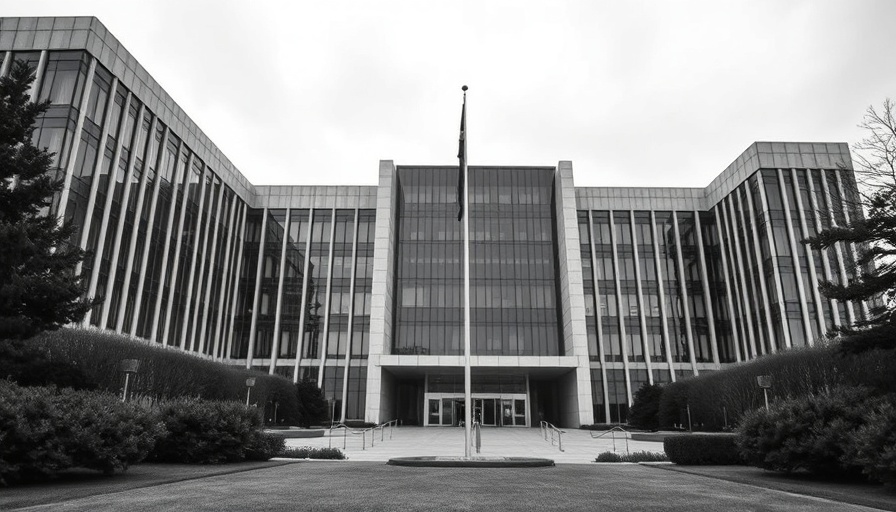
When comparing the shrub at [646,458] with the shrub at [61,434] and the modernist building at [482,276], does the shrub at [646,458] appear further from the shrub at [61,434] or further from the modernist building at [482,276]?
the modernist building at [482,276]

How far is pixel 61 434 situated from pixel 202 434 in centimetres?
613

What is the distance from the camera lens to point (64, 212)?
100ft

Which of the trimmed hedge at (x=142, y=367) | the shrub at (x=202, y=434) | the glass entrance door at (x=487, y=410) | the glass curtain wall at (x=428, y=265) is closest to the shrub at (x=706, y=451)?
the shrub at (x=202, y=434)

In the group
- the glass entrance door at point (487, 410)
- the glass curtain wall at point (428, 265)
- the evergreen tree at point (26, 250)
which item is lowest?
the glass entrance door at point (487, 410)

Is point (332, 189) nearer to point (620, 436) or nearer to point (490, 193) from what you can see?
point (490, 193)

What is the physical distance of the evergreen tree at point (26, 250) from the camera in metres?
14.1

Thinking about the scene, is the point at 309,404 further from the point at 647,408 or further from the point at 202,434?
the point at 202,434

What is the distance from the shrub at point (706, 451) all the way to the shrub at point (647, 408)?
23.8 meters

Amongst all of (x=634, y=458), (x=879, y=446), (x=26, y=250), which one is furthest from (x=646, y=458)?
(x=26, y=250)

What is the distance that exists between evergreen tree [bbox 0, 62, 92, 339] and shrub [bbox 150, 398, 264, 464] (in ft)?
12.9

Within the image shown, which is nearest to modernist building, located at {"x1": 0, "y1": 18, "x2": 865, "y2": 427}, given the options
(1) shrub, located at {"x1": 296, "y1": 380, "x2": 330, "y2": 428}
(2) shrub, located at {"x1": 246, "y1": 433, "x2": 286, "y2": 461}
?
(1) shrub, located at {"x1": 296, "y1": 380, "x2": 330, "y2": 428}

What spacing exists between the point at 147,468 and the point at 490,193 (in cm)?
4631

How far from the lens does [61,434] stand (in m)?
10.2

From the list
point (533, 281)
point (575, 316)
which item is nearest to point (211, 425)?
point (575, 316)
